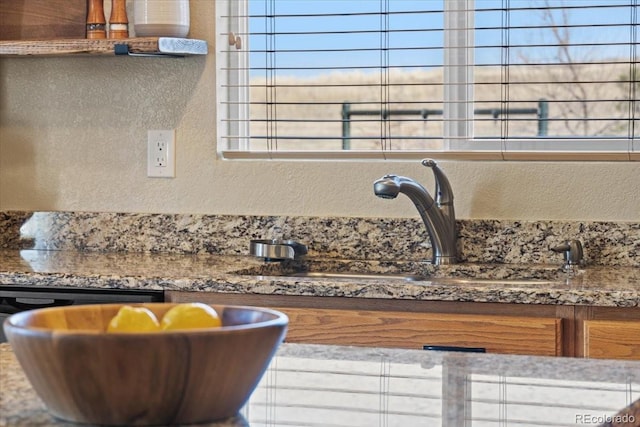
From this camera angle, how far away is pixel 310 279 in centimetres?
245

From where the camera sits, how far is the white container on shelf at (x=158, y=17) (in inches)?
114

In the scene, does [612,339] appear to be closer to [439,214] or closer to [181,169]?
[439,214]

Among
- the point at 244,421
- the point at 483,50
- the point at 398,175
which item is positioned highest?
the point at 483,50

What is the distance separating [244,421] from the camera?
1.13 metres

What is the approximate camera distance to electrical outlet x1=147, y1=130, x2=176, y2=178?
3070 millimetres

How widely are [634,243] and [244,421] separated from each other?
185 cm

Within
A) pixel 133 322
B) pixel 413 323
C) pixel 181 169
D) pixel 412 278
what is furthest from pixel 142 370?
pixel 181 169

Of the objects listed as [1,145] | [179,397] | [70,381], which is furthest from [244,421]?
[1,145]

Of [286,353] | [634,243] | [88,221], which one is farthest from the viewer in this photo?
[88,221]

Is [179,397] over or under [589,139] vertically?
under

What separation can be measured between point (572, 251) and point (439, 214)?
1.17 feet

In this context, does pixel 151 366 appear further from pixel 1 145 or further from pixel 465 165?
pixel 1 145

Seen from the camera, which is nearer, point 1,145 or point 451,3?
point 451,3

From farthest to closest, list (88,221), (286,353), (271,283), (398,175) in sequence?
(88,221)
(398,175)
(271,283)
(286,353)
